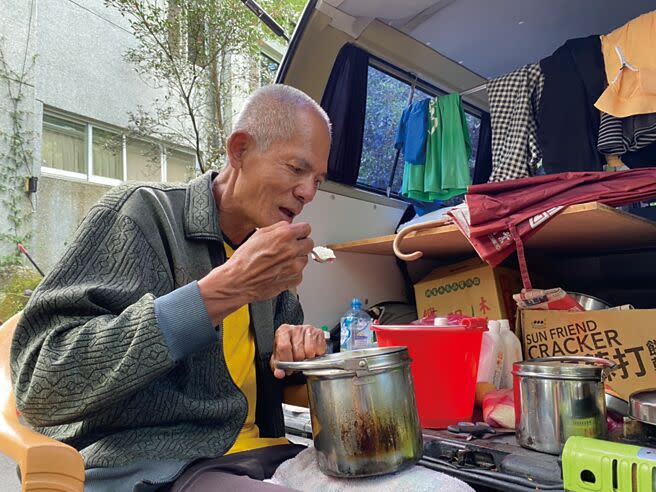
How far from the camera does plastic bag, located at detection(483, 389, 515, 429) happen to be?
144 cm

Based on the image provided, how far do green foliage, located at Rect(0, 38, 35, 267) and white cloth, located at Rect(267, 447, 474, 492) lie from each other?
5597mm

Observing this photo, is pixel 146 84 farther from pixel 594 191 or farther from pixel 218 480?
pixel 218 480

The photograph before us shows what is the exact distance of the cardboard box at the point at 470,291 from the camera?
2.53 metres

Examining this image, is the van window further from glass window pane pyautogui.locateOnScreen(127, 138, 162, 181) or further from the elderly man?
glass window pane pyautogui.locateOnScreen(127, 138, 162, 181)

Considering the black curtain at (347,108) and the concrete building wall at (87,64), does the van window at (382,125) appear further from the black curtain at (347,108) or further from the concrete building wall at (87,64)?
the concrete building wall at (87,64)

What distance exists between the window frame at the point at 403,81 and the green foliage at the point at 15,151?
4358 millimetres

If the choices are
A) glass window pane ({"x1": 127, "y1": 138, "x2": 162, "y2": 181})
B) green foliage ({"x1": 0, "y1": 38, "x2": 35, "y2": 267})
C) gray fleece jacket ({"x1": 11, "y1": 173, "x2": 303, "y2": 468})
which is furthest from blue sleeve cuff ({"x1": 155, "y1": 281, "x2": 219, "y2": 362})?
glass window pane ({"x1": 127, "y1": 138, "x2": 162, "y2": 181})

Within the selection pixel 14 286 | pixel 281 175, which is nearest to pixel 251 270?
pixel 281 175

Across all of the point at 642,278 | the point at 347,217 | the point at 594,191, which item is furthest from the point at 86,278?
the point at 642,278

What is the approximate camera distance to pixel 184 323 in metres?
0.95

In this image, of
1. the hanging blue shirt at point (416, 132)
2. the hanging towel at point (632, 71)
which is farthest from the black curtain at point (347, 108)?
the hanging towel at point (632, 71)

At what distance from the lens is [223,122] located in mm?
6832

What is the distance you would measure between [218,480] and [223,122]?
6274mm

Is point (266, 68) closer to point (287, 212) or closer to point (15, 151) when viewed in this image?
point (15, 151)
